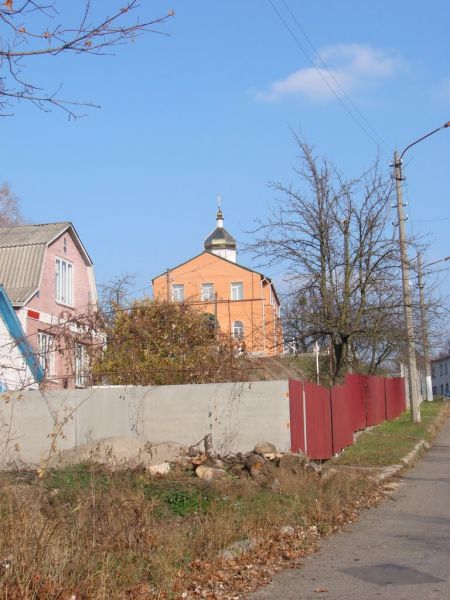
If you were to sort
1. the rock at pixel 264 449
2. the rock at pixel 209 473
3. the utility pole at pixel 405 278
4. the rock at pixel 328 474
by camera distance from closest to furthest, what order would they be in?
the rock at pixel 209 473, the rock at pixel 328 474, the rock at pixel 264 449, the utility pole at pixel 405 278

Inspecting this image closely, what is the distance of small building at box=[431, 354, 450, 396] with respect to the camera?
11969cm

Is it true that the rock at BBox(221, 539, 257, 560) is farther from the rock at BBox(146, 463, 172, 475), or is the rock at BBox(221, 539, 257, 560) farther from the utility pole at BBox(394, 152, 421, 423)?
the utility pole at BBox(394, 152, 421, 423)

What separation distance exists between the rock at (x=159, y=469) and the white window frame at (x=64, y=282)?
42.8ft

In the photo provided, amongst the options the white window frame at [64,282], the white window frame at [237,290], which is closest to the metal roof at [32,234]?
the white window frame at [64,282]

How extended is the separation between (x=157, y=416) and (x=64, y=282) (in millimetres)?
11383

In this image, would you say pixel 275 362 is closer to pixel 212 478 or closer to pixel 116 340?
pixel 116 340

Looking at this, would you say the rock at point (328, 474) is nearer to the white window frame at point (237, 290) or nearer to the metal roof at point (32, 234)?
the metal roof at point (32, 234)

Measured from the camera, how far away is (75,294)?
26.6 meters

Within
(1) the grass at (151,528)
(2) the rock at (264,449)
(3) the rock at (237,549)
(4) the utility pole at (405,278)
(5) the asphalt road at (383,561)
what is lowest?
(5) the asphalt road at (383,561)

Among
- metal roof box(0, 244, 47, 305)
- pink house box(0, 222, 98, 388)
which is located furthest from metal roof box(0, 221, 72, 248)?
metal roof box(0, 244, 47, 305)

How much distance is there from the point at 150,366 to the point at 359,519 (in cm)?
1064

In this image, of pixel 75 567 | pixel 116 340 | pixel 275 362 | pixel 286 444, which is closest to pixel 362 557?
pixel 75 567

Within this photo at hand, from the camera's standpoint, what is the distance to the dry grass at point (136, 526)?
18.1ft

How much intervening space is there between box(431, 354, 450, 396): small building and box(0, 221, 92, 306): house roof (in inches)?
3912
